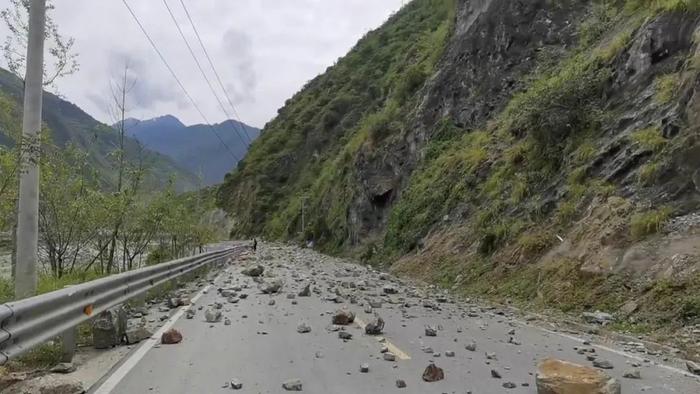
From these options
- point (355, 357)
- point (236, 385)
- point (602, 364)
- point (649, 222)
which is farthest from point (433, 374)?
point (649, 222)

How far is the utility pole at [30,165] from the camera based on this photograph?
25.2 feet

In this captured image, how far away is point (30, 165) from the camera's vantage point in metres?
7.94

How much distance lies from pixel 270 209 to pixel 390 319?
255 feet

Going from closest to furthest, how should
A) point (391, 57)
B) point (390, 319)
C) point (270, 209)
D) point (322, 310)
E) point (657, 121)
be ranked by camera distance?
1. point (390, 319)
2. point (322, 310)
3. point (657, 121)
4. point (391, 57)
5. point (270, 209)

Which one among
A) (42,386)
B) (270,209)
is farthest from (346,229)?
(270,209)

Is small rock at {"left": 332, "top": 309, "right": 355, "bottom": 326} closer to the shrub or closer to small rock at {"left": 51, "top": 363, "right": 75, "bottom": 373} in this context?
small rock at {"left": 51, "top": 363, "right": 75, "bottom": 373}

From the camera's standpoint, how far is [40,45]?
26.6 feet

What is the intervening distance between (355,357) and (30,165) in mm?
4806

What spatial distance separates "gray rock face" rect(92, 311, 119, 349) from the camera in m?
7.66

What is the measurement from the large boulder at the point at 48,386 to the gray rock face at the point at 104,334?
1.96m

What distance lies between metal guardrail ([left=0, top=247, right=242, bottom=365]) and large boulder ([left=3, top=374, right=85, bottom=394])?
1.07 ft

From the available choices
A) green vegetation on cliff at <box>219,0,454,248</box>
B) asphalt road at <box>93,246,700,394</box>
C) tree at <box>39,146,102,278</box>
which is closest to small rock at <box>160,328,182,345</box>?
asphalt road at <box>93,246,700,394</box>

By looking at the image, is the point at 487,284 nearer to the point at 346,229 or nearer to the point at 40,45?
the point at 40,45

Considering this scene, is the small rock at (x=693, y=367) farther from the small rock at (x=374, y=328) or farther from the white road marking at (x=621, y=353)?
the small rock at (x=374, y=328)
